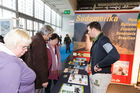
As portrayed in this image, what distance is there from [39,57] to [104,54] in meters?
0.88

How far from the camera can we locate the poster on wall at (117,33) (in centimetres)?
262

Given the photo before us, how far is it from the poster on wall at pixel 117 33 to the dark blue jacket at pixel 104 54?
1.47 meters

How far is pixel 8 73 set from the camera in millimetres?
544

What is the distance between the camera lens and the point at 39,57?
4.03 feet

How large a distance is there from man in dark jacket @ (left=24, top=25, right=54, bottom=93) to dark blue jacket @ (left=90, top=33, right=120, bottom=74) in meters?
0.72

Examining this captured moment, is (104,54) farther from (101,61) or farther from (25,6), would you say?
(25,6)

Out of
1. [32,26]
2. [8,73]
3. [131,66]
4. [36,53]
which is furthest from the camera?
[32,26]

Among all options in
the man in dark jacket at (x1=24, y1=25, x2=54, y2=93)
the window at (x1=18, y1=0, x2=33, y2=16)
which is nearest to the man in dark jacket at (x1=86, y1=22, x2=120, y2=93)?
the man in dark jacket at (x1=24, y1=25, x2=54, y2=93)

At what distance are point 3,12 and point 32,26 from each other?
2.02m

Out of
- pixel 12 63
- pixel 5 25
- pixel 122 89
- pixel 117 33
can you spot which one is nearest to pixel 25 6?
pixel 5 25

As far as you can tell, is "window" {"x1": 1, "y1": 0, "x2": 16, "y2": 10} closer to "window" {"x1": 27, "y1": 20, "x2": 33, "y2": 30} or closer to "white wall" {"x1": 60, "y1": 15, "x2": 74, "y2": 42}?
"window" {"x1": 27, "y1": 20, "x2": 33, "y2": 30}

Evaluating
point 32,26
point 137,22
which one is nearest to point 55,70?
point 137,22

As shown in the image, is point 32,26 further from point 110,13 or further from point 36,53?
point 36,53

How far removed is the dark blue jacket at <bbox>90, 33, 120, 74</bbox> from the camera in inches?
46.7
